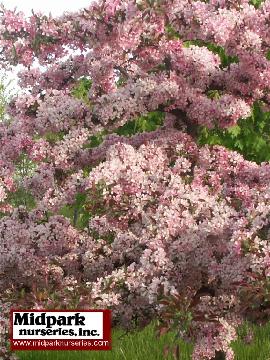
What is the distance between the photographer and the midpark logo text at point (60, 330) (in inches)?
293

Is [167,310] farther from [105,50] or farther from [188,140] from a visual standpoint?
[105,50]

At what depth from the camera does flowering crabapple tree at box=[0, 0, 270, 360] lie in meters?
6.88

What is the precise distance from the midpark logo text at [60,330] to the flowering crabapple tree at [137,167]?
180 millimetres

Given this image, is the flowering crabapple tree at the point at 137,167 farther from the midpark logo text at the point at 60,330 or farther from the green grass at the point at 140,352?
the green grass at the point at 140,352

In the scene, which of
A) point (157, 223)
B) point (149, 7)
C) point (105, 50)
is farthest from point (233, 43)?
point (157, 223)

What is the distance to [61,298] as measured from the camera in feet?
24.5

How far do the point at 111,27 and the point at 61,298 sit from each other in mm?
3575

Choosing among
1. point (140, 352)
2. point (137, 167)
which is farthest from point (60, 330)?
point (140, 352)

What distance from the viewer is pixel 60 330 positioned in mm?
7652

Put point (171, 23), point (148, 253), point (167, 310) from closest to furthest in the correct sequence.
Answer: point (167, 310)
point (148, 253)
point (171, 23)

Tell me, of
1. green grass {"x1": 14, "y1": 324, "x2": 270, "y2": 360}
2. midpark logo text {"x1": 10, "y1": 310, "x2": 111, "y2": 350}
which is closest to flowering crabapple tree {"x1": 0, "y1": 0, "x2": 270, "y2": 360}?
midpark logo text {"x1": 10, "y1": 310, "x2": 111, "y2": 350}

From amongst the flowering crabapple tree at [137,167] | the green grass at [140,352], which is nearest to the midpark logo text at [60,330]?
the flowering crabapple tree at [137,167]

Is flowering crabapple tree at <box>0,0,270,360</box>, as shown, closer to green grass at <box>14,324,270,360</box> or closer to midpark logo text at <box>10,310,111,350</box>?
midpark logo text at <box>10,310,111,350</box>

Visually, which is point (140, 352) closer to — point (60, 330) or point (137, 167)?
point (60, 330)
